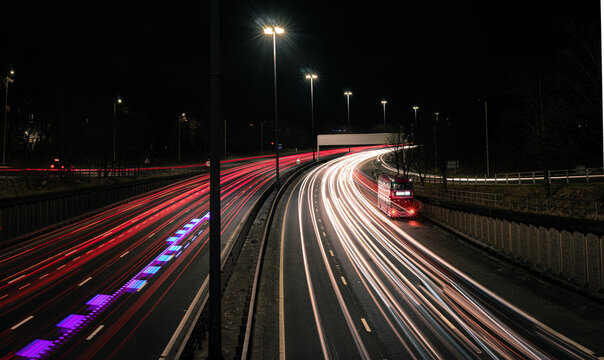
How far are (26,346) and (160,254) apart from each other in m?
9.38

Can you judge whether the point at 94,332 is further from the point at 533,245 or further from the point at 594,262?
the point at 533,245

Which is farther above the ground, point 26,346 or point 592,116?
point 592,116

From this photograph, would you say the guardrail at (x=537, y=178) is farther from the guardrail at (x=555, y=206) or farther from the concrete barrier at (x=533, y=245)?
the concrete barrier at (x=533, y=245)

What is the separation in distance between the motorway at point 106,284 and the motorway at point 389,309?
409 centimetres

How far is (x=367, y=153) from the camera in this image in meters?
91.0

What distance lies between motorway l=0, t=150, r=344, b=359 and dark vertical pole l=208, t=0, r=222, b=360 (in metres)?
3.19

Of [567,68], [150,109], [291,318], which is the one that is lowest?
[291,318]

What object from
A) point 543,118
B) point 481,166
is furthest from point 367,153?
point 543,118

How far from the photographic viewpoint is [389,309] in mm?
12148

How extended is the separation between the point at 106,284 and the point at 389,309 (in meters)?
11.4

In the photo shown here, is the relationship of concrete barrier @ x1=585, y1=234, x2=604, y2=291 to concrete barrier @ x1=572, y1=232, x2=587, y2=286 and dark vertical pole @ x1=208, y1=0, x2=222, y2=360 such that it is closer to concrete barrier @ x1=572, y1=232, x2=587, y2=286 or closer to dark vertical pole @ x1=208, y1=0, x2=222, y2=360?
concrete barrier @ x1=572, y1=232, x2=587, y2=286

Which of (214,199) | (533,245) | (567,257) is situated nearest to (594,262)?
(567,257)

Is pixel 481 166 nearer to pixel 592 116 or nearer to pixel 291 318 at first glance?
pixel 592 116

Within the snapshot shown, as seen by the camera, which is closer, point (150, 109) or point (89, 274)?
point (89, 274)
